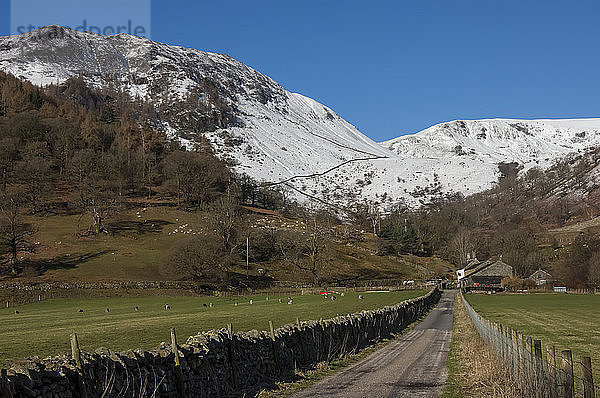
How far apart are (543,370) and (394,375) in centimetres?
866

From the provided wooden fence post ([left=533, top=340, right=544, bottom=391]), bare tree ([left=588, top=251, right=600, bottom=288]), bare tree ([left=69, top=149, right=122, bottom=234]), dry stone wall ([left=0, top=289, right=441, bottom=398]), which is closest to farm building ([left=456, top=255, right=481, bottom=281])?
bare tree ([left=588, top=251, right=600, bottom=288])

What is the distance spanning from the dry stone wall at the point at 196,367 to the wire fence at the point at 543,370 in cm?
713

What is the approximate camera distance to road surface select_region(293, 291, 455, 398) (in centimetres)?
1574

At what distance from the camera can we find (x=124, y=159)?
509ft

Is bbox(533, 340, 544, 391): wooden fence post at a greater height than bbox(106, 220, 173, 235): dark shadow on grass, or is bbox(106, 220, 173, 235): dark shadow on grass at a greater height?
bbox(106, 220, 173, 235): dark shadow on grass

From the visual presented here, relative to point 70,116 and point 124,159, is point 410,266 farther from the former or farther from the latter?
point 70,116

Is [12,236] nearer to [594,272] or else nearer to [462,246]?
[594,272]

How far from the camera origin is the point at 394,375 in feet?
62.1

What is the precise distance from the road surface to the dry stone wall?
1.55 metres

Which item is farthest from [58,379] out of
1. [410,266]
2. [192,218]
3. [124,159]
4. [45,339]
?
[124,159]

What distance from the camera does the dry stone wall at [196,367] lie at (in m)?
9.01

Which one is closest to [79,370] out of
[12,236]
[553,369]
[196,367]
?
[196,367]

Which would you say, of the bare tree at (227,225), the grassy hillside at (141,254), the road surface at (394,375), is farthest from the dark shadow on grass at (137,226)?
the road surface at (394,375)

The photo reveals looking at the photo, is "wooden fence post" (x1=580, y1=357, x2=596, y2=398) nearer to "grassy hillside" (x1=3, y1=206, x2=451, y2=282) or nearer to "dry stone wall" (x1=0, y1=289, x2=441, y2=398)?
"dry stone wall" (x1=0, y1=289, x2=441, y2=398)
